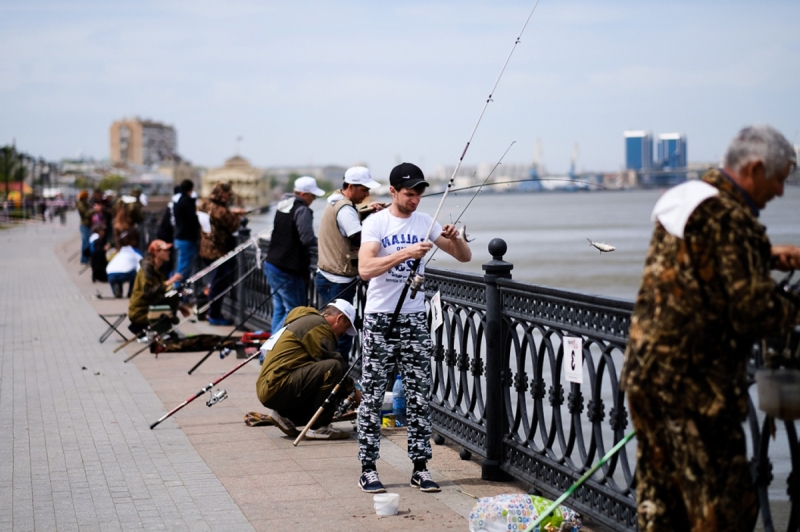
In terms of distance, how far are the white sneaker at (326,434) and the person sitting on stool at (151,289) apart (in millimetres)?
5038

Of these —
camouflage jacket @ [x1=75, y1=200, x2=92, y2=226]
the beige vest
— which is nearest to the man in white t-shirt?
the beige vest

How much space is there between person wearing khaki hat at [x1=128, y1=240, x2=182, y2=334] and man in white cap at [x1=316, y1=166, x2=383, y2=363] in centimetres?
392

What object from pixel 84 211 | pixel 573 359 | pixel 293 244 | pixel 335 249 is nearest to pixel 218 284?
pixel 293 244

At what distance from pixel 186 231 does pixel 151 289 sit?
11.2 feet

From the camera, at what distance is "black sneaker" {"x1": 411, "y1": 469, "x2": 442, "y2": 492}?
622 cm

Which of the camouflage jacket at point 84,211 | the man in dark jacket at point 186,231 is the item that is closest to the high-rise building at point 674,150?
the man in dark jacket at point 186,231

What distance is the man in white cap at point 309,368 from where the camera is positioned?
7531mm

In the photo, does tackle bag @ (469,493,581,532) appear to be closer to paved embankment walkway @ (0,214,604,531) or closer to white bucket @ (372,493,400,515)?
paved embankment walkway @ (0,214,604,531)

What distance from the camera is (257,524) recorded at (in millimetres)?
5609

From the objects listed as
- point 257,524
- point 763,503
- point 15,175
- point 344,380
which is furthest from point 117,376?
point 15,175

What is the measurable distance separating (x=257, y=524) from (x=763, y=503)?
261cm

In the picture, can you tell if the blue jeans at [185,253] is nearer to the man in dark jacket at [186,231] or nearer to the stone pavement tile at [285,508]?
the man in dark jacket at [186,231]

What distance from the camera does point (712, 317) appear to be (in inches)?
134

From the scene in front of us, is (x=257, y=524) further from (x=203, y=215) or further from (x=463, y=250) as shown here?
(x=203, y=215)
